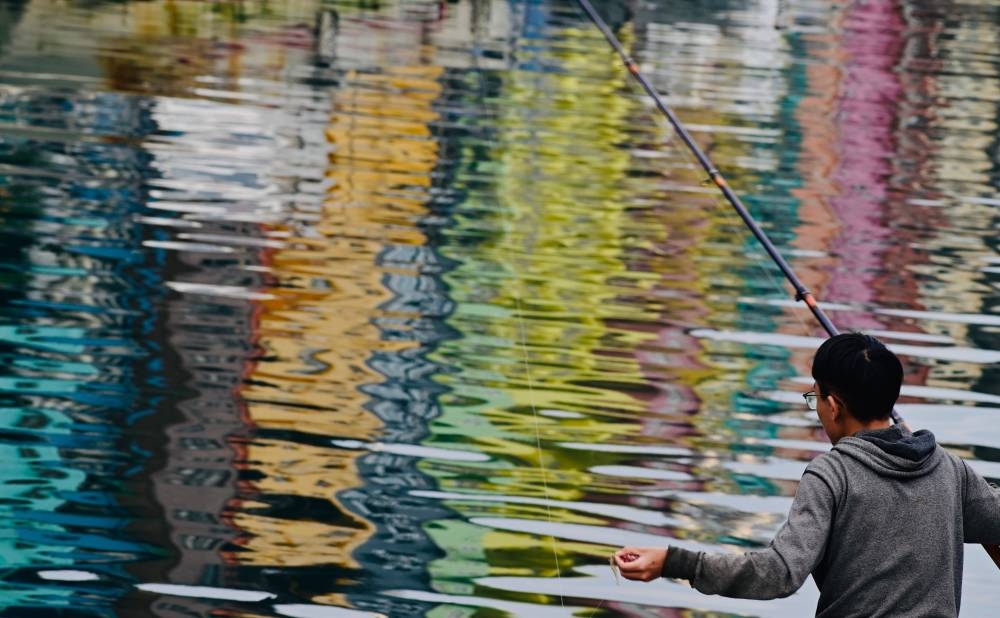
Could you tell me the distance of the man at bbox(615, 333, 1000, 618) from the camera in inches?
100

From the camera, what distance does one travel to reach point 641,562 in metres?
2.55

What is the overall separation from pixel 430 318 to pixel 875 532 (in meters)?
4.20

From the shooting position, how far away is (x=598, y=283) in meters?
7.38

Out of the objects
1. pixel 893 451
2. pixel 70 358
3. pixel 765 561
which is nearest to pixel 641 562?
pixel 765 561

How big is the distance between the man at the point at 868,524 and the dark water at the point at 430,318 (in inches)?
66.1

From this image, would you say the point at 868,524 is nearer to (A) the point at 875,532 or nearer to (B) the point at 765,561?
(A) the point at 875,532

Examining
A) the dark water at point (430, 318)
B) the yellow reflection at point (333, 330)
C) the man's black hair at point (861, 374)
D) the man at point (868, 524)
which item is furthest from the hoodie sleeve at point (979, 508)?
the yellow reflection at point (333, 330)

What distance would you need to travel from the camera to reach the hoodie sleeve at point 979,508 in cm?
268

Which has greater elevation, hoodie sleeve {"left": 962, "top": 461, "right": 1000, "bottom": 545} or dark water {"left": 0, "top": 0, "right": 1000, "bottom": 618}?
hoodie sleeve {"left": 962, "top": 461, "right": 1000, "bottom": 545}

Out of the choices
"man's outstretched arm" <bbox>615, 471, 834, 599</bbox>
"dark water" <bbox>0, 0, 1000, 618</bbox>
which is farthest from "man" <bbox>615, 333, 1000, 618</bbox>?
"dark water" <bbox>0, 0, 1000, 618</bbox>

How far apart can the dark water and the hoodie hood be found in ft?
5.71

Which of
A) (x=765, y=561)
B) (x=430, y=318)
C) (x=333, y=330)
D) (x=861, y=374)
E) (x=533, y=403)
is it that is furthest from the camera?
(x=430, y=318)

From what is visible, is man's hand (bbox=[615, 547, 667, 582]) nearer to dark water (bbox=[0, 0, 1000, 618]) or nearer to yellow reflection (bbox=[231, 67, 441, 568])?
dark water (bbox=[0, 0, 1000, 618])

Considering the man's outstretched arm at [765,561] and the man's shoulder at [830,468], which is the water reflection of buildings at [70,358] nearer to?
the man's outstretched arm at [765,561]
